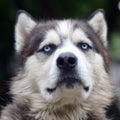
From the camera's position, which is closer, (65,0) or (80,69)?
(80,69)

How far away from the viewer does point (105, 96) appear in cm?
1092

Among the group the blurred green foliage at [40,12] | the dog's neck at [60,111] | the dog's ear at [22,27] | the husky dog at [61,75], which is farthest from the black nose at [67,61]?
the blurred green foliage at [40,12]

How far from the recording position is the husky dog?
1009 centimetres

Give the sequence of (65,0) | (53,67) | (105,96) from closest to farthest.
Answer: (53,67), (105,96), (65,0)

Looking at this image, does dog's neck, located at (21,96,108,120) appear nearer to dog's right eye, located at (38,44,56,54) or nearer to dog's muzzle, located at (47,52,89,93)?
dog's muzzle, located at (47,52,89,93)

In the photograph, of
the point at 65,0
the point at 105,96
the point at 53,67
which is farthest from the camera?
the point at 65,0

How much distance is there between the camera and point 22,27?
11.3 meters

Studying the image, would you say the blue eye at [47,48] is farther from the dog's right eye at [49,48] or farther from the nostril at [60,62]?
the nostril at [60,62]

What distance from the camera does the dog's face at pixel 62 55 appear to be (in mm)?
10055

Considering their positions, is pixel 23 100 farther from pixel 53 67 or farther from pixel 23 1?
pixel 23 1

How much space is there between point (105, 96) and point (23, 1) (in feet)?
22.3

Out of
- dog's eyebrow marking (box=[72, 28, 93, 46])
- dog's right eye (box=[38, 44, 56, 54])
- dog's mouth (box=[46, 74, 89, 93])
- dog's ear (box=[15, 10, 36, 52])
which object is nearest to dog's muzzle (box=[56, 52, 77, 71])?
dog's mouth (box=[46, 74, 89, 93])

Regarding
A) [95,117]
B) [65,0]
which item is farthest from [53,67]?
[65,0]

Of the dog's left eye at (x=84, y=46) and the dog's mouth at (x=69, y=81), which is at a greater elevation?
the dog's left eye at (x=84, y=46)
